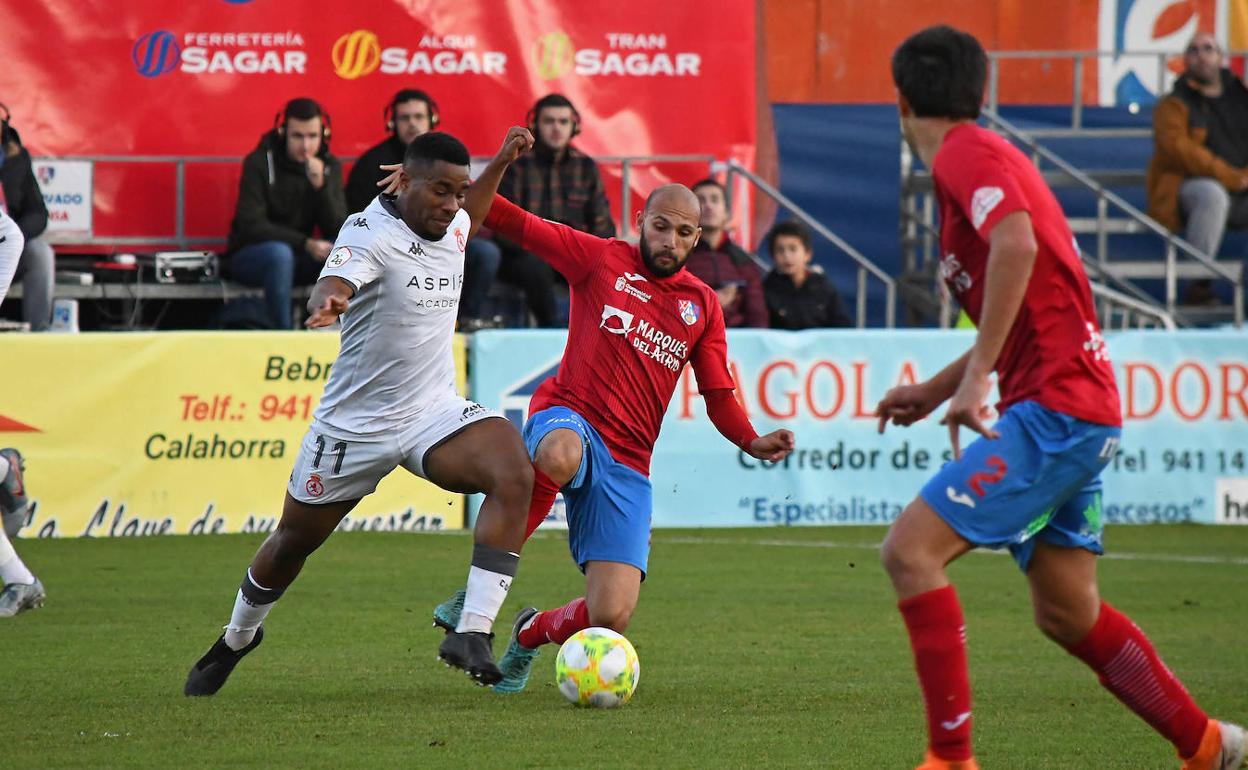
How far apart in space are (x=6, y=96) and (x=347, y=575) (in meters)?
6.43

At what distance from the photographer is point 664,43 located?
54.2 ft

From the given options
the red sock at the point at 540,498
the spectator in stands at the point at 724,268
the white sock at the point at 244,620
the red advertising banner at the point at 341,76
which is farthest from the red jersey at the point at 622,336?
the red advertising banner at the point at 341,76

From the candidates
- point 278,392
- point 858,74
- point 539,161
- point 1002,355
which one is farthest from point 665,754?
point 858,74

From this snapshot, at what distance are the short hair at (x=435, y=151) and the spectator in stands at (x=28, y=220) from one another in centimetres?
723

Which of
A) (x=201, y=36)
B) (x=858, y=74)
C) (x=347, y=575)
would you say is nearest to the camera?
(x=347, y=575)

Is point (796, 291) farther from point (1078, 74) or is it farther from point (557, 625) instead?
point (557, 625)

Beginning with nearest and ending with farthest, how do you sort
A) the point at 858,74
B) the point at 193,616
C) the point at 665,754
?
the point at 665,754, the point at 193,616, the point at 858,74

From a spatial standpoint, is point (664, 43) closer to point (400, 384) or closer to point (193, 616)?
point (193, 616)

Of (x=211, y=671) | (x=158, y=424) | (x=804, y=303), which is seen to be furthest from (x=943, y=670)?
(x=804, y=303)

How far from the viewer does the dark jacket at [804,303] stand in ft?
48.0

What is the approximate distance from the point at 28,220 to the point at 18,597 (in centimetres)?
519

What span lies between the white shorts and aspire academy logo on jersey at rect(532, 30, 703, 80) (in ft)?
31.1

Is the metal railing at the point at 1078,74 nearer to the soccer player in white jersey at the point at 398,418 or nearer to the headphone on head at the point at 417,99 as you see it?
the headphone on head at the point at 417,99

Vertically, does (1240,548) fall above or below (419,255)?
below
